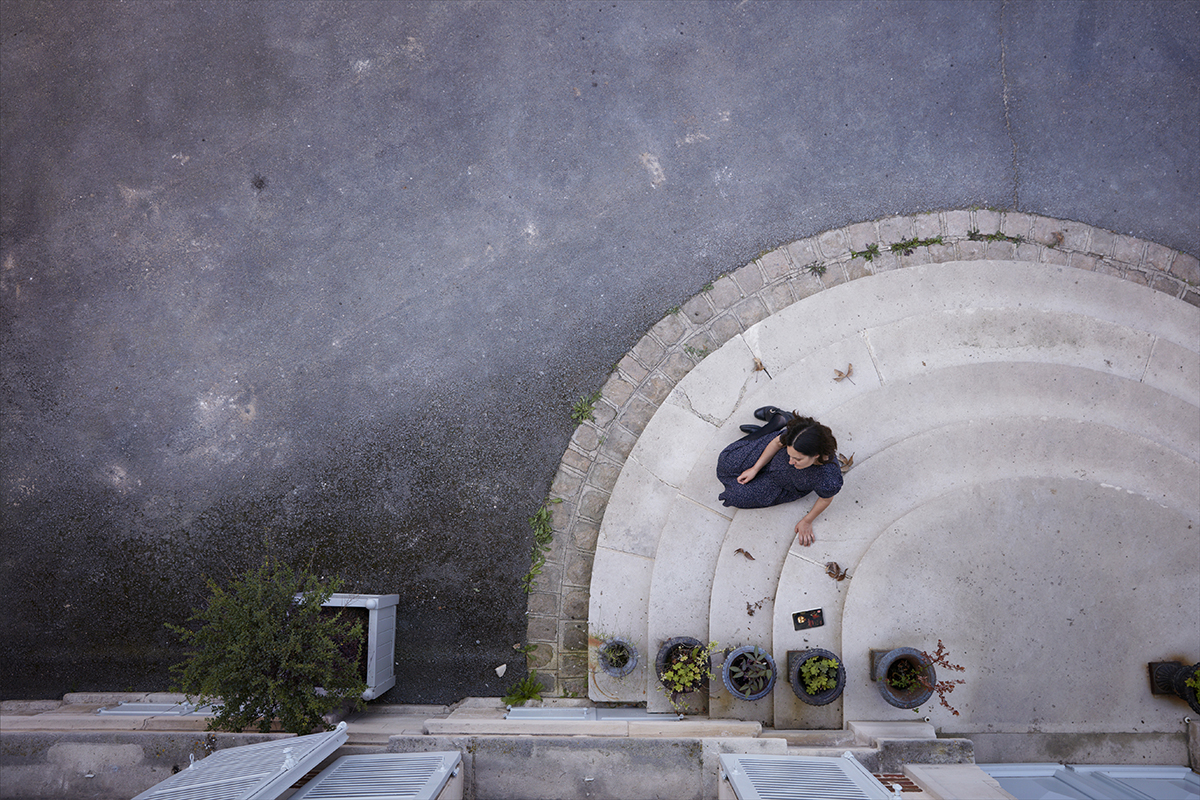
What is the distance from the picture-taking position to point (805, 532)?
5.91m

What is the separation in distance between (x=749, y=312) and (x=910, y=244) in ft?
5.58

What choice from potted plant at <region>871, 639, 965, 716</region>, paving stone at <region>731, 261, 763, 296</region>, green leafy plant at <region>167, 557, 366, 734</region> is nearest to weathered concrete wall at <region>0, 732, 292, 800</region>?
green leafy plant at <region>167, 557, 366, 734</region>

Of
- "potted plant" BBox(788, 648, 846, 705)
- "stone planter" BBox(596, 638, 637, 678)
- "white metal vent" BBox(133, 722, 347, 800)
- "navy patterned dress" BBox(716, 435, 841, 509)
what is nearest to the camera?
"white metal vent" BBox(133, 722, 347, 800)

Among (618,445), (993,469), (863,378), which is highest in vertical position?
(863,378)

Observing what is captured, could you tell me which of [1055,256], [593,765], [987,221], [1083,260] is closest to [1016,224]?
[987,221]

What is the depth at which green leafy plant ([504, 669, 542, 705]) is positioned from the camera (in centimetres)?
611

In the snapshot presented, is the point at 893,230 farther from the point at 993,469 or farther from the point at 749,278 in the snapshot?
the point at 993,469

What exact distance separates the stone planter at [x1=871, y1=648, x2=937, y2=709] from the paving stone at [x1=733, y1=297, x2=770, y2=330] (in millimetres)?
3148

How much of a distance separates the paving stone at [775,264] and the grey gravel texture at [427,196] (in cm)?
21

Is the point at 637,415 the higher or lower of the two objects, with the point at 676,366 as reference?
lower

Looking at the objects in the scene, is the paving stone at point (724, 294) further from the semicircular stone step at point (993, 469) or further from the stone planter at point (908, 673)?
the stone planter at point (908, 673)

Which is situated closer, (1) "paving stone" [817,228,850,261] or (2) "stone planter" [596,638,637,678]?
(2) "stone planter" [596,638,637,678]

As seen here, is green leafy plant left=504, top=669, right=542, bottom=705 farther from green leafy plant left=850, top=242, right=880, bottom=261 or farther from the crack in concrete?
the crack in concrete

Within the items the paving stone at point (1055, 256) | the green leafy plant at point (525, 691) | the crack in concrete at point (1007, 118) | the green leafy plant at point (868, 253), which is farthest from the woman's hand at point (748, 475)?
the crack in concrete at point (1007, 118)
